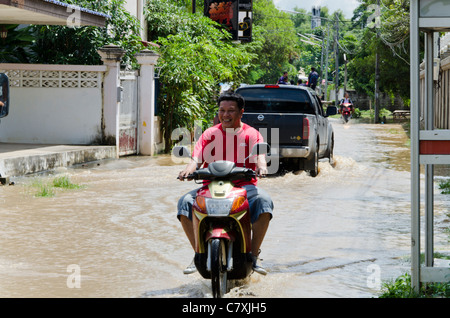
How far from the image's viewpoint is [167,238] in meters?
8.96

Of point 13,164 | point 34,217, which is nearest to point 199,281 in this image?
point 34,217

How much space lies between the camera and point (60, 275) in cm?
695

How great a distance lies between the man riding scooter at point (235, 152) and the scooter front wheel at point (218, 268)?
0.36 m

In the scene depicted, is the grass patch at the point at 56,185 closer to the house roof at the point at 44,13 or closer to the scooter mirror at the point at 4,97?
the scooter mirror at the point at 4,97

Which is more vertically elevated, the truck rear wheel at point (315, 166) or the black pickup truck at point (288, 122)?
the black pickup truck at point (288, 122)

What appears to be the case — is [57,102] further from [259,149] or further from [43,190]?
[259,149]

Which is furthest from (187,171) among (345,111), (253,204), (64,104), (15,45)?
(345,111)

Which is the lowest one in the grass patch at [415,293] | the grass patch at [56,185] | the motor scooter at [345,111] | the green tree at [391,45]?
the grass patch at [415,293]

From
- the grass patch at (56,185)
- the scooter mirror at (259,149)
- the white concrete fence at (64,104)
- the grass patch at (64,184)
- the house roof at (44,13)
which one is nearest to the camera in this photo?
the scooter mirror at (259,149)

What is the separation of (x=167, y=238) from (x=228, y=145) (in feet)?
8.96

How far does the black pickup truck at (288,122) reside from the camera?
15.1 meters

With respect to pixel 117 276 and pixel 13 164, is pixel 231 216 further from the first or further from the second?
pixel 13 164

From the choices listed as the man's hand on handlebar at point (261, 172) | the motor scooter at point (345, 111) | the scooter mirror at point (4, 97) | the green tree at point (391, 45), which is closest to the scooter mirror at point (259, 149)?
the man's hand on handlebar at point (261, 172)
